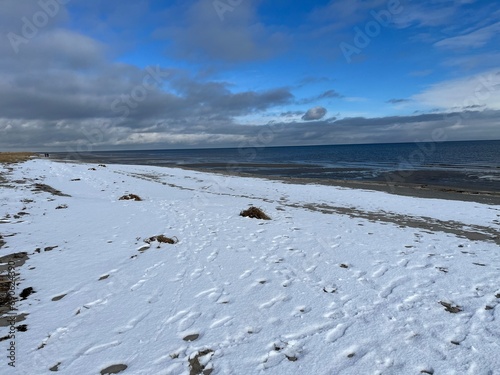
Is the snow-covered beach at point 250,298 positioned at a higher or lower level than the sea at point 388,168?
higher

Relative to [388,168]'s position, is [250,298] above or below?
above

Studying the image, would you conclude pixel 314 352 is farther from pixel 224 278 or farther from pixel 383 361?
pixel 224 278

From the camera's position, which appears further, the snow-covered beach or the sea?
the sea

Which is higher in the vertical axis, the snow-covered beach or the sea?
the snow-covered beach

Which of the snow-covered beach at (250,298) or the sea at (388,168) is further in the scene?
the sea at (388,168)

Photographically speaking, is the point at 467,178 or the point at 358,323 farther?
the point at 467,178

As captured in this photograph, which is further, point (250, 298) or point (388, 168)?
point (388, 168)

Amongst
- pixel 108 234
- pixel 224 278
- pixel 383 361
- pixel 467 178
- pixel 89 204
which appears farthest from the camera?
pixel 467 178

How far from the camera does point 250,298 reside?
576 centimetres

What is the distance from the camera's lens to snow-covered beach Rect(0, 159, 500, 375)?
4.07 m

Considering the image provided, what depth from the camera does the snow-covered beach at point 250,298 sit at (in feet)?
13.4

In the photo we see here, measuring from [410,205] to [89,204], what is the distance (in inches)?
707

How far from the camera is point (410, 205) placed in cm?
1773

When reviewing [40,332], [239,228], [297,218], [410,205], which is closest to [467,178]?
[410,205]
